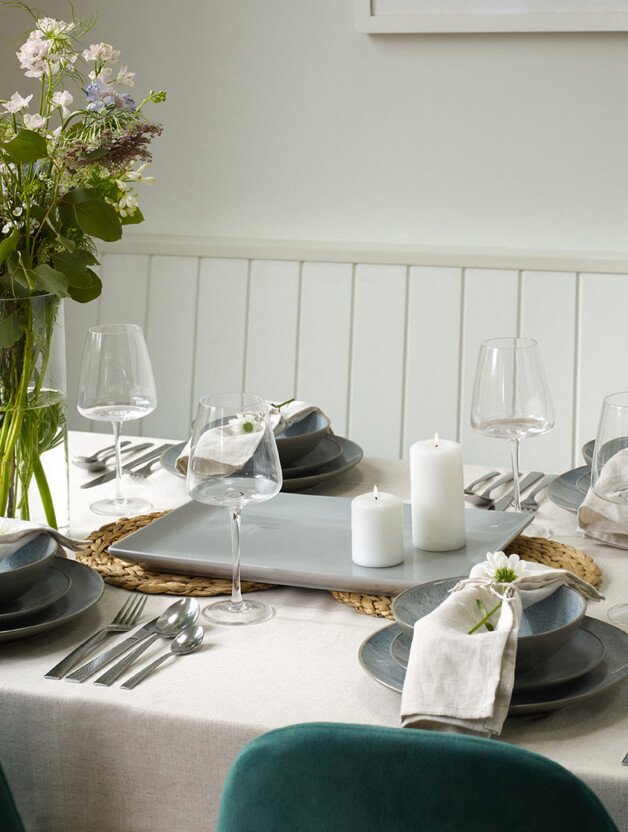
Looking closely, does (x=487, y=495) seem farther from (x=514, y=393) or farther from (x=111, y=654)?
(x=111, y=654)

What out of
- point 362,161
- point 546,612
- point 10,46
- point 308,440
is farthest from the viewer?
point 10,46

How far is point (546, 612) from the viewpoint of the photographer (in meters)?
1.08

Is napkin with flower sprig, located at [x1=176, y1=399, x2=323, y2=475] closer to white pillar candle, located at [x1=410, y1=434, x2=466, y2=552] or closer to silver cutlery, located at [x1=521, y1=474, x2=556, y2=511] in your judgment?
white pillar candle, located at [x1=410, y1=434, x2=466, y2=552]

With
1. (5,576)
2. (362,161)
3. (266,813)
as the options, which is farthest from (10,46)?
(266,813)

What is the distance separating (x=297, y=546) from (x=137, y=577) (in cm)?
20

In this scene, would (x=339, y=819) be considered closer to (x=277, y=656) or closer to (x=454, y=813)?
(x=454, y=813)

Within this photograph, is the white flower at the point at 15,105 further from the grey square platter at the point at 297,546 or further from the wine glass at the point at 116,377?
the grey square platter at the point at 297,546

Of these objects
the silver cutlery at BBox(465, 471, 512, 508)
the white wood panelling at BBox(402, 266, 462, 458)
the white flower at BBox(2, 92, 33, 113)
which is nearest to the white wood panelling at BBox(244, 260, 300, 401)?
the white wood panelling at BBox(402, 266, 462, 458)

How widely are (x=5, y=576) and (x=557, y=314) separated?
1.66 metres

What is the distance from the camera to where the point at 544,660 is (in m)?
1.00

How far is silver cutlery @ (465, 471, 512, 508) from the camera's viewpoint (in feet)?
5.18

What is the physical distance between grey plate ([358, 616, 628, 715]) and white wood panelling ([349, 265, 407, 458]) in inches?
61.2

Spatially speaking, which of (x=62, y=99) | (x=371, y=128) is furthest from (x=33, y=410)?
(x=371, y=128)

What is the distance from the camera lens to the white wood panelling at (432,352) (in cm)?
256
